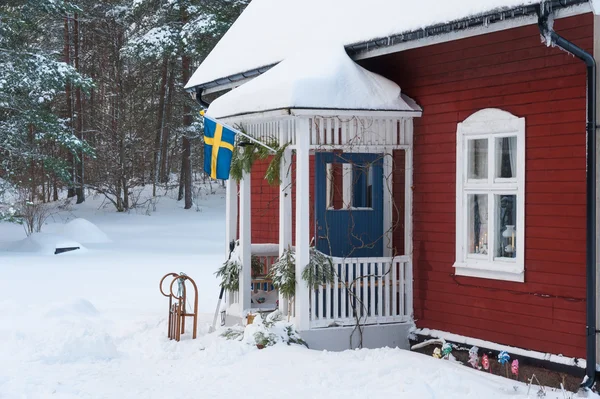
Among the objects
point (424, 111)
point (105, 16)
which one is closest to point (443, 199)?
point (424, 111)

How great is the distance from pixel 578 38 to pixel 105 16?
2890 centimetres

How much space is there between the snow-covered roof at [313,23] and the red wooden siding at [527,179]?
27.3 inches

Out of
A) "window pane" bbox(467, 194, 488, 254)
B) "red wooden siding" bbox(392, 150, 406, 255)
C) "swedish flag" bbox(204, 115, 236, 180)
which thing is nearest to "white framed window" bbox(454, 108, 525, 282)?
"window pane" bbox(467, 194, 488, 254)

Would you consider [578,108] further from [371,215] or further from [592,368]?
[371,215]

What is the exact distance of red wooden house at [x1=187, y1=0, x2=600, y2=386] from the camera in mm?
Result: 7465

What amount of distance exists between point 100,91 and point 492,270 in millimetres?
35722

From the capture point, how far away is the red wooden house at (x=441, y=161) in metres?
7.46

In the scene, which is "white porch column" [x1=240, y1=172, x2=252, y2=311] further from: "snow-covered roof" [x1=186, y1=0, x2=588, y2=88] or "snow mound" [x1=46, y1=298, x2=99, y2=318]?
"snow mound" [x1=46, y1=298, x2=99, y2=318]

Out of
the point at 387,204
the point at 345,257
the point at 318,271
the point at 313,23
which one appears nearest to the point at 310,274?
the point at 318,271

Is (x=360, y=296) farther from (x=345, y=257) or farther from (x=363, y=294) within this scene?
(x=345, y=257)

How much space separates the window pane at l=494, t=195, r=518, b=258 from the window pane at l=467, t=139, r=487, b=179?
0.37 meters

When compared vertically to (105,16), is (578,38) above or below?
below

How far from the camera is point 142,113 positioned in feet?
120

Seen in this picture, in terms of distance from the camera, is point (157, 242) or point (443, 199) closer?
point (443, 199)
